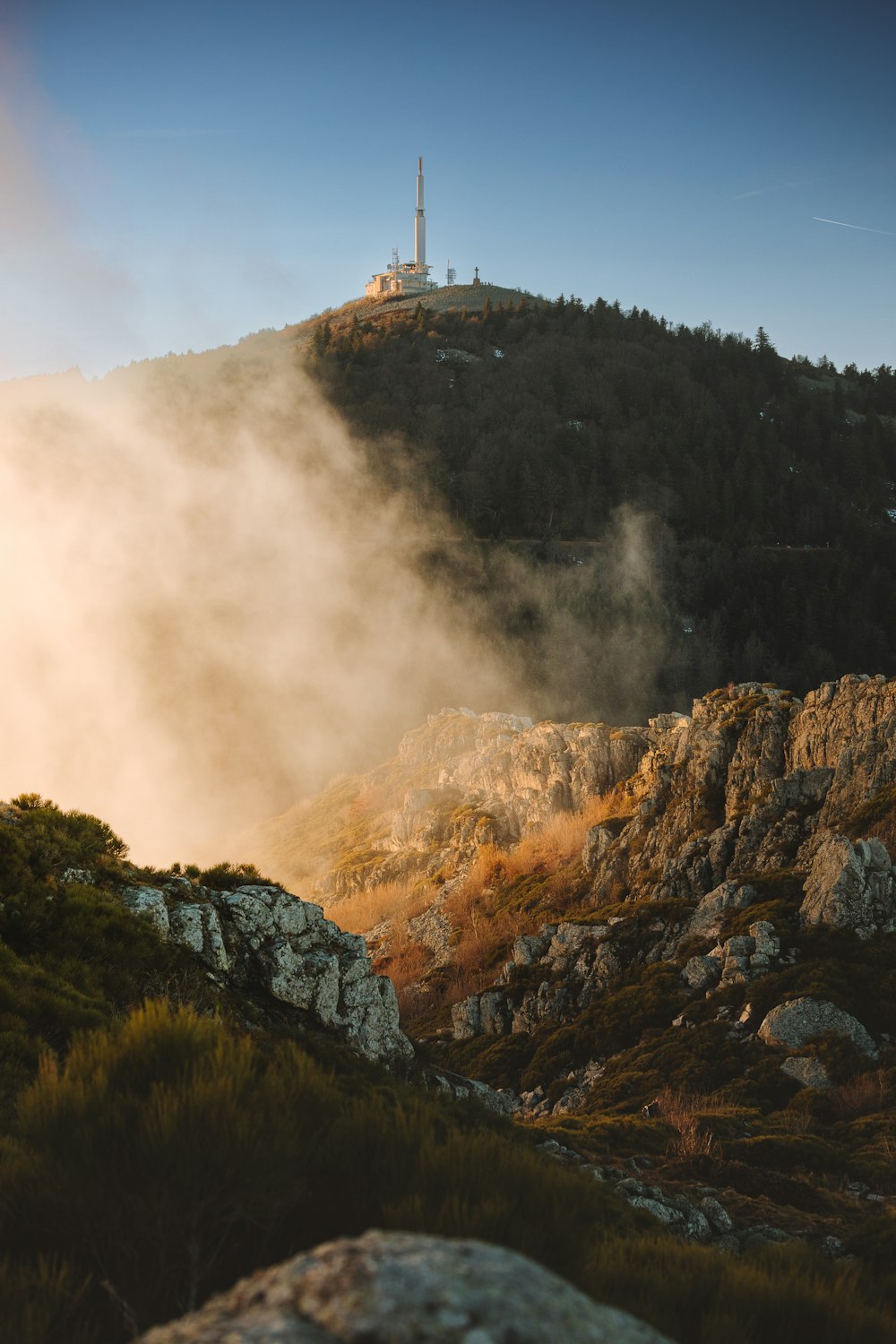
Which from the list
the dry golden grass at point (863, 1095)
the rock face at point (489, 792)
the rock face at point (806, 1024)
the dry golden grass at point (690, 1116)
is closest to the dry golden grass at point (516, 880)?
the rock face at point (489, 792)

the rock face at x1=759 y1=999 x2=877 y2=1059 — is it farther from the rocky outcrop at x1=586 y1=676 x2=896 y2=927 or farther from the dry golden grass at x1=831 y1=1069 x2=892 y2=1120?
the rocky outcrop at x1=586 y1=676 x2=896 y2=927

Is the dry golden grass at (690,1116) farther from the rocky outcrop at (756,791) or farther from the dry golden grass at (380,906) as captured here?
the dry golden grass at (380,906)

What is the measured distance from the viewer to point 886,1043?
21.8m

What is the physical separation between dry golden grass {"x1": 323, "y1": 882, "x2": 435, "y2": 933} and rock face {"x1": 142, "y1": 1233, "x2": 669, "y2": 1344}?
4764 centimetres

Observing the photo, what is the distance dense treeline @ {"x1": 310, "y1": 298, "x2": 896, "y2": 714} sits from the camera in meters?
120

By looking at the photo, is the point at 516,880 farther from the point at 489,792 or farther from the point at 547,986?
the point at 547,986

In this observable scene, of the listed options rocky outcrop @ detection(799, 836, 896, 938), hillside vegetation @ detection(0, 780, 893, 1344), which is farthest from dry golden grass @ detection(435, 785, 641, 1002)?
hillside vegetation @ detection(0, 780, 893, 1344)

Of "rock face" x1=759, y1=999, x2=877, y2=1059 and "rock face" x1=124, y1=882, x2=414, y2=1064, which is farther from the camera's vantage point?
"rock face" x1=759, y1=999, x2=877, y2=1059

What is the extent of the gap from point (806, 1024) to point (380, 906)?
3417 centimetres

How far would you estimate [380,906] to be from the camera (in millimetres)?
53688

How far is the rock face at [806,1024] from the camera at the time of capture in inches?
869

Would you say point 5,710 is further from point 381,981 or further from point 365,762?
point 381,981

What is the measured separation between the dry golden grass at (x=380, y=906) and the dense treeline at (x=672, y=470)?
180ft

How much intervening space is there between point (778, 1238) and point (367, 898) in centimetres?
4474
